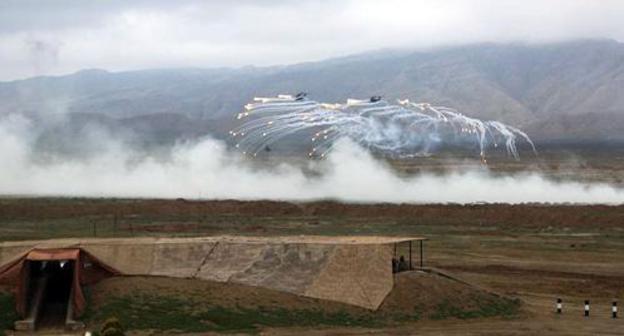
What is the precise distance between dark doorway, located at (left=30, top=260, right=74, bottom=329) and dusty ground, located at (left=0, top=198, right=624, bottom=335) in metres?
8.82

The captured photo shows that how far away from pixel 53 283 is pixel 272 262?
9313 mm

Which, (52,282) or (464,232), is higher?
(464,232)

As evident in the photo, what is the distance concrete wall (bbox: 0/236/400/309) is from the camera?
44.4 m

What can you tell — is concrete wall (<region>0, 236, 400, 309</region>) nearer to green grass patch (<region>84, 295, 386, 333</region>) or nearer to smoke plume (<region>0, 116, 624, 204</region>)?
green grass patch (<region>84, 295, 386, 333</region>)

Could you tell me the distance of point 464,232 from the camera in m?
79.0

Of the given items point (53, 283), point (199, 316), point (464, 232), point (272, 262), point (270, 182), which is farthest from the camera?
point (270, 182)

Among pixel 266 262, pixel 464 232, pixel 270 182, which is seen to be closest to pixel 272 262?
pixel 266 262

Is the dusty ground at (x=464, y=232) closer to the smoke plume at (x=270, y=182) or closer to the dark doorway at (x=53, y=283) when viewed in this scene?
the dark doorway at (x=53, y=283)

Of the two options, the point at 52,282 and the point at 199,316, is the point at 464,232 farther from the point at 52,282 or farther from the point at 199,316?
the point at 52,282

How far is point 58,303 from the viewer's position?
140 ft

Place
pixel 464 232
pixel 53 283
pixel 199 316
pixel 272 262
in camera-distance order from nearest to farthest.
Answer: pixel 199 316 < pixel 53 283 < pixel 272 262 < pixel 464 232

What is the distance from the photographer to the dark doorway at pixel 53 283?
4189cm

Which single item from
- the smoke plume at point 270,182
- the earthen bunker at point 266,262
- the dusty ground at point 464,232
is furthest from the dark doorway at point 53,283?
the smoke plume at point 270,182

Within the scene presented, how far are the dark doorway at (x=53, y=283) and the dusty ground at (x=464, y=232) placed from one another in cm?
882
